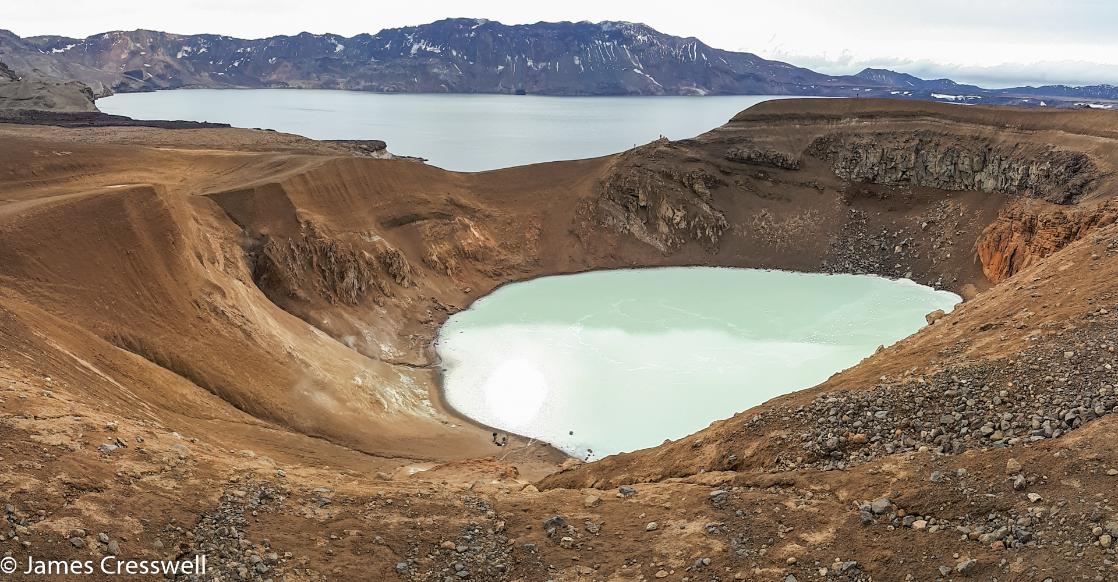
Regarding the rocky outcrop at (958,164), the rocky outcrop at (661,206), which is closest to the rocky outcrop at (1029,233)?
the rocky outcrop at (958,164)

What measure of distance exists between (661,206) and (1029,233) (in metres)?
17.9

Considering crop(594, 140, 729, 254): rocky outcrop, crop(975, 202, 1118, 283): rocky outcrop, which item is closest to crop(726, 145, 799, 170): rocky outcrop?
crop(594, 140, 729, 254): rocky outcrop

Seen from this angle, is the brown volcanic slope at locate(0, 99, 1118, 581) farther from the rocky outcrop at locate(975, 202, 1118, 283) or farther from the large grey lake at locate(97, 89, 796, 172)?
the large grey lake at locate(97, 89, 796, 172)

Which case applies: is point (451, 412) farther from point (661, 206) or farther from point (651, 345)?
point (661, 206)

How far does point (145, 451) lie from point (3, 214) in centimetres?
1245

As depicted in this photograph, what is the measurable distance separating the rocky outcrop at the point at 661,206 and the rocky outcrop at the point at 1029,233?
43.3ft

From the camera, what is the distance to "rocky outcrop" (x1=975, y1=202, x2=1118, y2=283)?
28.8m

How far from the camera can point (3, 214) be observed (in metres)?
18.7

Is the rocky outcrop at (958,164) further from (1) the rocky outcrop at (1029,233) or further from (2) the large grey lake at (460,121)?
(2) the large grey lake at (460,121)

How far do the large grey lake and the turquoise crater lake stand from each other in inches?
1254

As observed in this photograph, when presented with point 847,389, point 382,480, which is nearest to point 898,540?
point 847,389

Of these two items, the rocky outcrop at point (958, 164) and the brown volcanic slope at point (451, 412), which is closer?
the brown volcanic slope at point (451, 412)

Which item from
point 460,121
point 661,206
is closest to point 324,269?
point 661,206

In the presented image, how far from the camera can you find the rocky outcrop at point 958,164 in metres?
34.1
